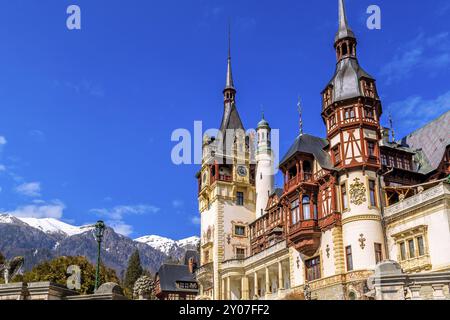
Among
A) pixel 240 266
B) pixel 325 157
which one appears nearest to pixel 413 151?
pixel 325 157

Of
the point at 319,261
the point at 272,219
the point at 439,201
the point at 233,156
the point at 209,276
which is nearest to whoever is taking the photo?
the point at 439,201

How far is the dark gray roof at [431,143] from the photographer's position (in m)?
51.2

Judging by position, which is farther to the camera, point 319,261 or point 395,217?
point 319,261

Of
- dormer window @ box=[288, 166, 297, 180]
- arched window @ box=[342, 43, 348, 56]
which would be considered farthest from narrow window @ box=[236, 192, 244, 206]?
arched window @ box=[342, 43, 348, 56]

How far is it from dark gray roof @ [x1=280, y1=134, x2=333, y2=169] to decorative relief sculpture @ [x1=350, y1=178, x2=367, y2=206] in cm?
339

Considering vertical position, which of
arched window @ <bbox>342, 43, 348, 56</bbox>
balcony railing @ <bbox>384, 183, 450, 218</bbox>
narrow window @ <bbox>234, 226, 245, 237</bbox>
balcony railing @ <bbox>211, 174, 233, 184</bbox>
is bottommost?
balcony railing @ <bbox>384, 183, 450, 218</bbox>

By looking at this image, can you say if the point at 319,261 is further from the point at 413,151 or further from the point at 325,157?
the point at 413,151

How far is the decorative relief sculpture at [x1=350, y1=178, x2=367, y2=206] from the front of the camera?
46.0 m

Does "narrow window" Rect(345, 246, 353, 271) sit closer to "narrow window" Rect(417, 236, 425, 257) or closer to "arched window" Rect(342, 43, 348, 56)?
"narrow window" Rect(417, 236, 425, 257)

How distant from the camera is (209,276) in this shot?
71125mm

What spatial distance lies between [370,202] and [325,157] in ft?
22.5

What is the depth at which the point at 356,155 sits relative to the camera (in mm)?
47156

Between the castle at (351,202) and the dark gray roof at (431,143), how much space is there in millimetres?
134

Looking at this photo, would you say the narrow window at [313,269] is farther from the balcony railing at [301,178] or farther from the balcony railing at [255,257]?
the balcony railing at [301,178]
